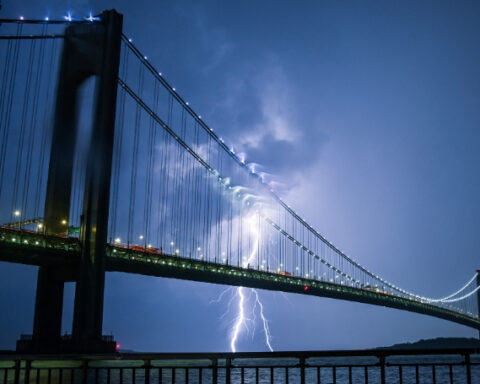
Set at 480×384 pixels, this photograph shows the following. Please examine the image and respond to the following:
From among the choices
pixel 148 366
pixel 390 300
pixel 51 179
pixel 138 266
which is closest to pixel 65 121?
pixel 51 179

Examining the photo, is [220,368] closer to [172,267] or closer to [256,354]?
[256,354]

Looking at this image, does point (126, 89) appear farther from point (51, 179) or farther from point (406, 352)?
point (406, 352)

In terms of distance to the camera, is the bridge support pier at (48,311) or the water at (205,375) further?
the bridge support pier at (48,311)

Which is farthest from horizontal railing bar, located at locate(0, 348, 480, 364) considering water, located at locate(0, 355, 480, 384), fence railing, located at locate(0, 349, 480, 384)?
water, located at locate(0, 355, 480, 384)

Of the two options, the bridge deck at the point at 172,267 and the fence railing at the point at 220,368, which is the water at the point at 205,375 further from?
the bridge deck at the point at 172,267

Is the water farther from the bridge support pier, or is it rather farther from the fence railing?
the bridge support pier

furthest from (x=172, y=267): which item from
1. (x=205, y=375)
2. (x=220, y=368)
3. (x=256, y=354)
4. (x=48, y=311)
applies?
(x=256, y=354)

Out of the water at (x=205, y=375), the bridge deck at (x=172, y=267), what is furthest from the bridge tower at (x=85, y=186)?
the water at (x=205, y=375)
